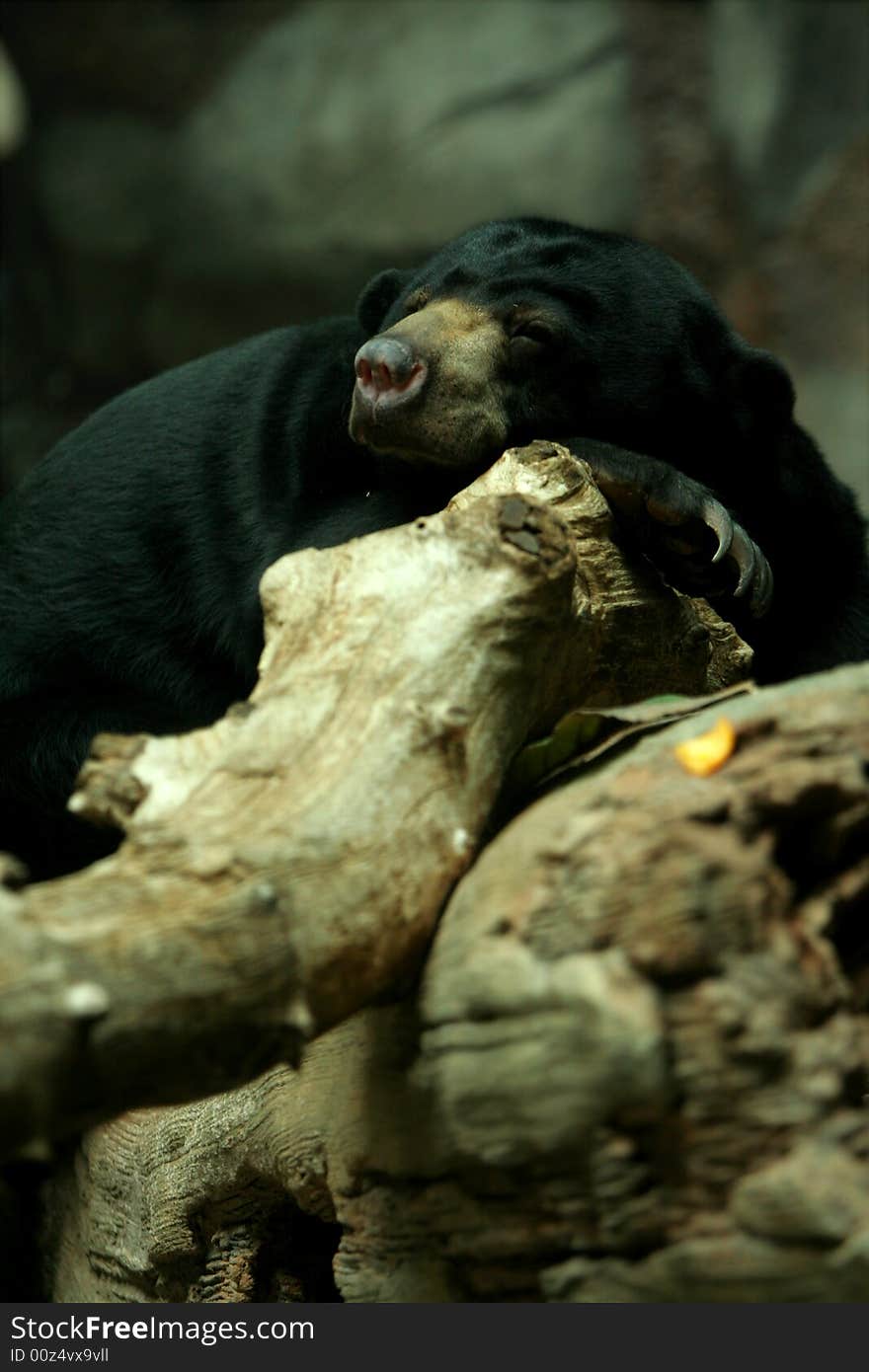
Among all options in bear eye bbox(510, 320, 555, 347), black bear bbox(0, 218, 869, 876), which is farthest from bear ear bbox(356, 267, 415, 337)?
bear eye bbox(510, 320, 555, 347)

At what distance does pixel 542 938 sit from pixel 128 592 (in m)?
A: 2.44

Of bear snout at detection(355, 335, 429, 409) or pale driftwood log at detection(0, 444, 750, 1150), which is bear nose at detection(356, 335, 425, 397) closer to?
bear snout at detection(355, 335, 429, 409)

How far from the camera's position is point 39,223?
26.2 ft

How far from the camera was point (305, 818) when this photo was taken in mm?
1786

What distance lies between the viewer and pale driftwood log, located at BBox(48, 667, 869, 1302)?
163cm

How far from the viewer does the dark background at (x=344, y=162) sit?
24.6 ft

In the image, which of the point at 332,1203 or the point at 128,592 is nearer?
the point at 332,1203

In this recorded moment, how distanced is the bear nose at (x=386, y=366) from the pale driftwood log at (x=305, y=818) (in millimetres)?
586

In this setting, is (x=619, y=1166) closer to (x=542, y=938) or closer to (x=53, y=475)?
(x=542, y=938)

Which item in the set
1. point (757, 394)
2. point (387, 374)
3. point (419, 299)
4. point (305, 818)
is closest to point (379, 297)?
point (419, 299)

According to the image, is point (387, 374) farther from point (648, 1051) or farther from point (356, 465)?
point (648, 1051)

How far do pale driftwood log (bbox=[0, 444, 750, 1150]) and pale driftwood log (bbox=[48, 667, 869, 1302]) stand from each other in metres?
0.15

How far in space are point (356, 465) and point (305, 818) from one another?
1.93m

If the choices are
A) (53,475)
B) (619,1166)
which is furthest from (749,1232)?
(53,475)
